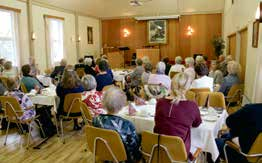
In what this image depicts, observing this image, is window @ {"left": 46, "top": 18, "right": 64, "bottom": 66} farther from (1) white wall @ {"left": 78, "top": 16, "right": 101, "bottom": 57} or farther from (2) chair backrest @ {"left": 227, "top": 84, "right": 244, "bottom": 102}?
(2) chair backrest @ {"left": 227, "top": 84, "right": 244, "bottom": 102}

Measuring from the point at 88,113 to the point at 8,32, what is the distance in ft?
19.8

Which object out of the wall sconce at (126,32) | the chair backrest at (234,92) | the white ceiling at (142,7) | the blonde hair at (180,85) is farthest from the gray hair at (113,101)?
the wall sconce at (126,32)

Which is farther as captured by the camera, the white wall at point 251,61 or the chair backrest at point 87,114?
the white wall at point 251,61

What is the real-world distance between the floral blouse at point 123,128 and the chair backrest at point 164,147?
0.64ft

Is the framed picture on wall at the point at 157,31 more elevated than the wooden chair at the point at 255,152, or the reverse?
the framed picture on wall at the point at 157,31

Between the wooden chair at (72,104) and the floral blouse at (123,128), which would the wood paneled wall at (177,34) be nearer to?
the wooden chair at (72,104)

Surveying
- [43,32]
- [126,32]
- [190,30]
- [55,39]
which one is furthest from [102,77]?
[126,32]

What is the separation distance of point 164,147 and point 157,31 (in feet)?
36.3

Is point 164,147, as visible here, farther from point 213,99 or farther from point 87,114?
point 213,99

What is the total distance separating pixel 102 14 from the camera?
13.0m

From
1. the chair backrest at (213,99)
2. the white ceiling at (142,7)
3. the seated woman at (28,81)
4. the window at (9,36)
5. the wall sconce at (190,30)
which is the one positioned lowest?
the chair backrest at (213,99)

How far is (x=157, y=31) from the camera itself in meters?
12.7

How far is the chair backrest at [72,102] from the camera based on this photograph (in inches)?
154

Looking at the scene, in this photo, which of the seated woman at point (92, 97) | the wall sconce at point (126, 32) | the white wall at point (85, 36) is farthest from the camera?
the wall sconce at point (126, 32)
